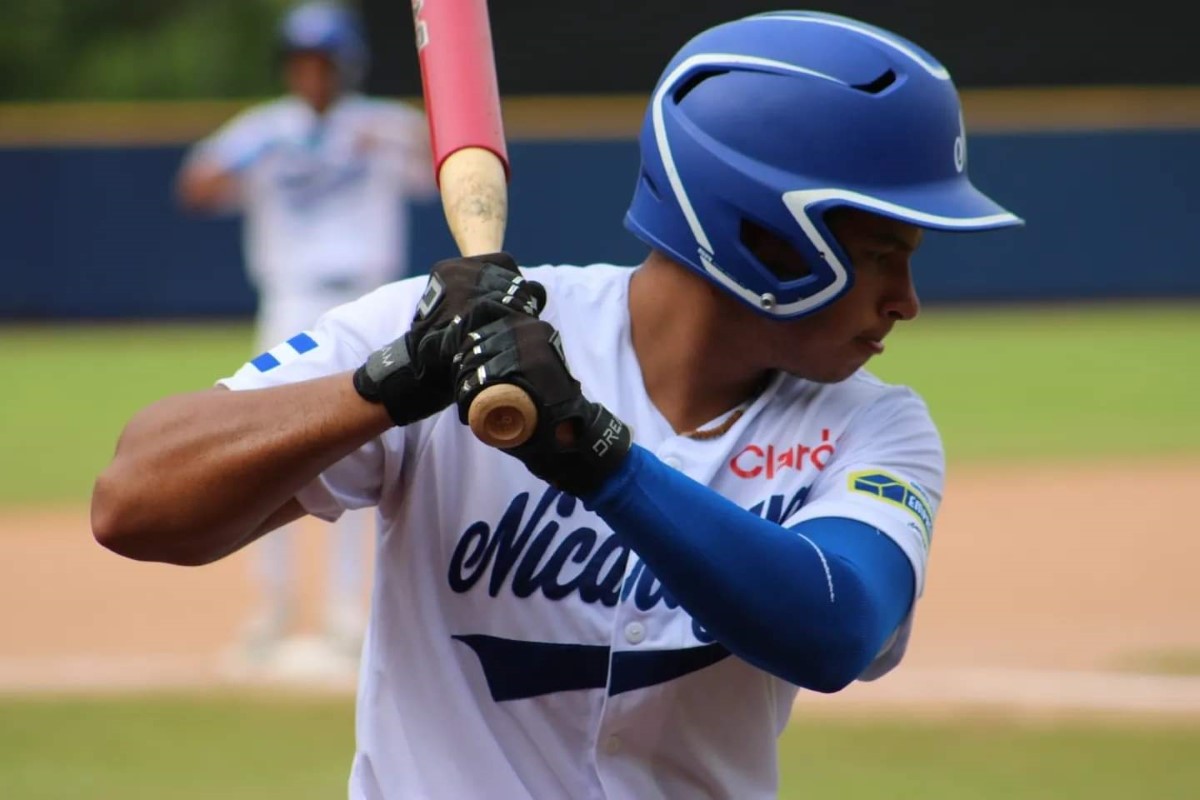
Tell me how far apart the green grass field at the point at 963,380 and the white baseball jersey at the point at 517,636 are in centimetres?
912

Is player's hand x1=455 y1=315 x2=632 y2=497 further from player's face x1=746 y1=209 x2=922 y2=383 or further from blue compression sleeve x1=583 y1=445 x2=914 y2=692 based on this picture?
player's face x1=746 y1=209 x2=922 y2=383

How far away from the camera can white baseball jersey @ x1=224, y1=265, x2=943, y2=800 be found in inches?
96.7

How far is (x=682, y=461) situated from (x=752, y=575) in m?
0.41

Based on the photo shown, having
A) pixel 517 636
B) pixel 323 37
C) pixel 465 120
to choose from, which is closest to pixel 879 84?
pixel 465 120

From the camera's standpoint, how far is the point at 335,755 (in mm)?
6012

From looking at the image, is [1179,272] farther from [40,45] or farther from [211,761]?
[40,45]

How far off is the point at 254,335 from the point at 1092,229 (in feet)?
29.4

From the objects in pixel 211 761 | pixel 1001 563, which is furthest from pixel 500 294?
pixel 1001 563

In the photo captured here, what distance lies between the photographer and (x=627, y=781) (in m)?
2.46

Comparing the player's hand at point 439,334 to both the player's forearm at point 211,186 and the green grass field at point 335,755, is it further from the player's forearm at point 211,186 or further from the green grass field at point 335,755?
the player's forearm at point 211,186

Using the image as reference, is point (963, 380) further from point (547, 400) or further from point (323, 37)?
point (547, 400)

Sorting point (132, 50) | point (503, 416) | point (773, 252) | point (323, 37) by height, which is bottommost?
point (503, 416)

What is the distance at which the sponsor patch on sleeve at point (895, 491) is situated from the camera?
96.7 inches

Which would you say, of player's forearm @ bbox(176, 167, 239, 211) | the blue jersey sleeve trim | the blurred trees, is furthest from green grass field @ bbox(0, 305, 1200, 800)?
the blurred trees
